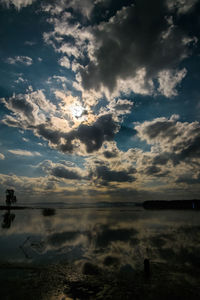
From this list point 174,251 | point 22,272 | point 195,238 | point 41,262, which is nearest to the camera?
point 22,272

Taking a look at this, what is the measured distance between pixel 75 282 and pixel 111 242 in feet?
48.0

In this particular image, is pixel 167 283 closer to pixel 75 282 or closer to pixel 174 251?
pixel 75 282

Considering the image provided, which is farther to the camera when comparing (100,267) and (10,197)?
(10,197)

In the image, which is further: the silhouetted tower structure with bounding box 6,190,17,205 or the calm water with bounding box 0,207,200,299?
the silhouetted tower structure with bounding box 6,190,17,205

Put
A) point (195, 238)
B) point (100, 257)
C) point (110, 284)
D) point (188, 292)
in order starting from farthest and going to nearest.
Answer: point (195, 238)
point (100, 257)
point (110, 284)
point (188, 292)

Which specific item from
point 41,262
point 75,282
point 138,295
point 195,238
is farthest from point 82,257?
point 195,238

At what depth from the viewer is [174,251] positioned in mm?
22906

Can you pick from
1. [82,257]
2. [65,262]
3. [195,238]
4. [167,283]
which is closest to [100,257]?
[82,257]

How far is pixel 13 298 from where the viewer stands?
11797 mm

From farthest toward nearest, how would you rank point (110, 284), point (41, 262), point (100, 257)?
1. point (100, 257)
2. point (41, 262)
3. point (110, 284)

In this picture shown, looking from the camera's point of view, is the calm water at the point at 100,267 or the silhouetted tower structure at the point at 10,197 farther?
the silhouetted tower structure at the point at 10,197

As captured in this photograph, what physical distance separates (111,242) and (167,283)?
14676 millimetres

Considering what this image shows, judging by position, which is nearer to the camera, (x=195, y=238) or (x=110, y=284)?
(x=110, y=284)

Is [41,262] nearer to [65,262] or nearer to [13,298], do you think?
[65,262]
